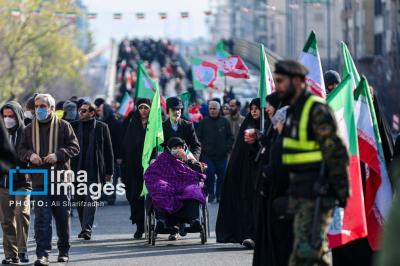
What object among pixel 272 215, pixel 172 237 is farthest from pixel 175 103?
pixel 272 215

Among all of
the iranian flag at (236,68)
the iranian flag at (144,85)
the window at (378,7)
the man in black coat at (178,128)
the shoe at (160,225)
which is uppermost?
the window at (378,7)

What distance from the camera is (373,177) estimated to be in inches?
472

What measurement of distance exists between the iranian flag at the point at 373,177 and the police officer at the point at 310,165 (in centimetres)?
223

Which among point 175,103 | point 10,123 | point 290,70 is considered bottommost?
point 10,123

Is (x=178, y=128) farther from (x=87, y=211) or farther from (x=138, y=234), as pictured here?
(x=87, y=211)

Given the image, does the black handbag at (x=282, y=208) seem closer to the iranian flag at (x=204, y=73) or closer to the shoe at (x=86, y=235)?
the shoe at (x=86, y=235)

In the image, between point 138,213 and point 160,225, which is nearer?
point 160,225

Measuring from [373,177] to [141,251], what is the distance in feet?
15.6

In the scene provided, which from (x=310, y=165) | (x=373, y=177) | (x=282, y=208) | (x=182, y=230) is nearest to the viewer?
(x=310, y=165)

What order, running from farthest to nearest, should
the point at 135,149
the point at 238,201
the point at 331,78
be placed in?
the point at 135,149 → the point at 238,201 → the point at 331,78

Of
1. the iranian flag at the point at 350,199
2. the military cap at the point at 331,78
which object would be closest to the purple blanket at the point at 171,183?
the military cap at the point at 331,78

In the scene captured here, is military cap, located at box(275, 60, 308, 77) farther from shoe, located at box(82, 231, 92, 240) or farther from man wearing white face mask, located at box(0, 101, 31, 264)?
shoe, located at box(82, 231, 92, 240)

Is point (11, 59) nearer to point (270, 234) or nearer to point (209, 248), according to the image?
point (209, 248)

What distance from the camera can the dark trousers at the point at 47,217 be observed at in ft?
47.1
